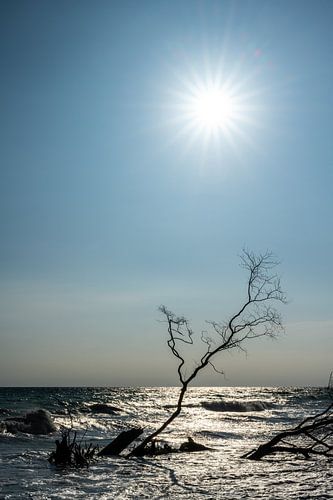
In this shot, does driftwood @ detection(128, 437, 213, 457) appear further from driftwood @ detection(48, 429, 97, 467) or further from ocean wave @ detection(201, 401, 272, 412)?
ocean wave @ detection(201, 401, 272, 412)

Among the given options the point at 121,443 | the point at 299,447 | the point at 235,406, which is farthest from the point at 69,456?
the point at 235,406

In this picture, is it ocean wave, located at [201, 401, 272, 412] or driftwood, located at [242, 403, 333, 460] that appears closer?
driftwood, located at [242, 403, 333, 460]

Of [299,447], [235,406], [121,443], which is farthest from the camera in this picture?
[235,406]

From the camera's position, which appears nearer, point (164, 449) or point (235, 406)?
point (164, 449)

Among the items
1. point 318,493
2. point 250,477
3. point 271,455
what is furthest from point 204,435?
point 318,493

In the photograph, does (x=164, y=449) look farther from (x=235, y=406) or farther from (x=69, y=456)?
(x=235, y=406)

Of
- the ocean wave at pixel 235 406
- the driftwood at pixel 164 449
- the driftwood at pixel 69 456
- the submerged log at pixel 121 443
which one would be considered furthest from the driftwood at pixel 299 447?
the ocean wave at pixel 235 406

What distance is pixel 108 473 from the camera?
14.6 meters

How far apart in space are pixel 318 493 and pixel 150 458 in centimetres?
827

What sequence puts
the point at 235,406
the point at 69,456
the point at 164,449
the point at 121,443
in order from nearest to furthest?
the point at 69,456
the point at 121,443
the point at 164,449
the point at 235,406

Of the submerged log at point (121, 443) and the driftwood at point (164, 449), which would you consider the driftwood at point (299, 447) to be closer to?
the driftwood at point (164, 449)

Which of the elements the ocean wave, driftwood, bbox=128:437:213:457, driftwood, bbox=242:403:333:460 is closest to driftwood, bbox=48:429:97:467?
driftwood, bbox=128:437:213:457

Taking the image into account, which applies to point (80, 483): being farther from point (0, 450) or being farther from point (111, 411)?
point (111, 411)

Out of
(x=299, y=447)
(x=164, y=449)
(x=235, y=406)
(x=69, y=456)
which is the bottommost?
(x=235, y=406)
